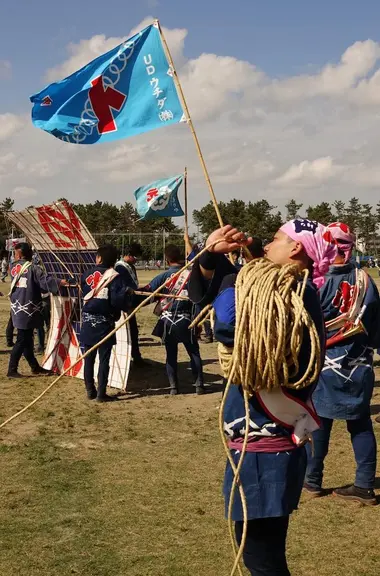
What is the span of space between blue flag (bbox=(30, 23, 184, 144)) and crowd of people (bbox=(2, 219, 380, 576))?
3.87ft

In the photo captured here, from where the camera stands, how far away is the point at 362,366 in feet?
15.7

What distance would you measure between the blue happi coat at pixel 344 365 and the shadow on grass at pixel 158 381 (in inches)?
163

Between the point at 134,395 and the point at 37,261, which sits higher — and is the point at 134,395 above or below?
below

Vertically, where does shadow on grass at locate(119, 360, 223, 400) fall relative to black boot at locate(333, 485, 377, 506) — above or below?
below

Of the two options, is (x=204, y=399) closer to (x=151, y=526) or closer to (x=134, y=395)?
(x=134, y=395)

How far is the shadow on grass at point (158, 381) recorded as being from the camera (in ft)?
29.0

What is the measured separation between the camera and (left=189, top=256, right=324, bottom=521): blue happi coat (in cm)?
255

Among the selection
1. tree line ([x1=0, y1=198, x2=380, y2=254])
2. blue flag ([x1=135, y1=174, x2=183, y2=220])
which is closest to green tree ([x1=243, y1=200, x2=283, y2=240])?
tree line ([x1=0, y1=198, x2=380, y2=254])

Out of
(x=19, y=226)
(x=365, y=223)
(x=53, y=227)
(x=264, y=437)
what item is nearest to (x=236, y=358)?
(x=264, y=437)

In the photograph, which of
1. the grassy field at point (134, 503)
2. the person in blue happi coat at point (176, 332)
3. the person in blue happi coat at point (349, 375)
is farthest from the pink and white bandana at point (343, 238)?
the person in blue happi coat at point (176, 332)

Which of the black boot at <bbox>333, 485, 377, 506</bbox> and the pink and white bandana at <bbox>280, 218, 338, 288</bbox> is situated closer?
the pink and white bandana at <bbox>280, 218, 338, 288</bbox>

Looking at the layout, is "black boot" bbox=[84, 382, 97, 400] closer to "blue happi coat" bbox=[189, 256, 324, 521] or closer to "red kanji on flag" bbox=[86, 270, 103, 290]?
"red kanji on flag" bbox=[86, 270, 103, 290]

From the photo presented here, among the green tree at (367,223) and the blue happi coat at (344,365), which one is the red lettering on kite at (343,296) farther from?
the green tree at (367,223)

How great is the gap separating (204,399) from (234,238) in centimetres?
583
